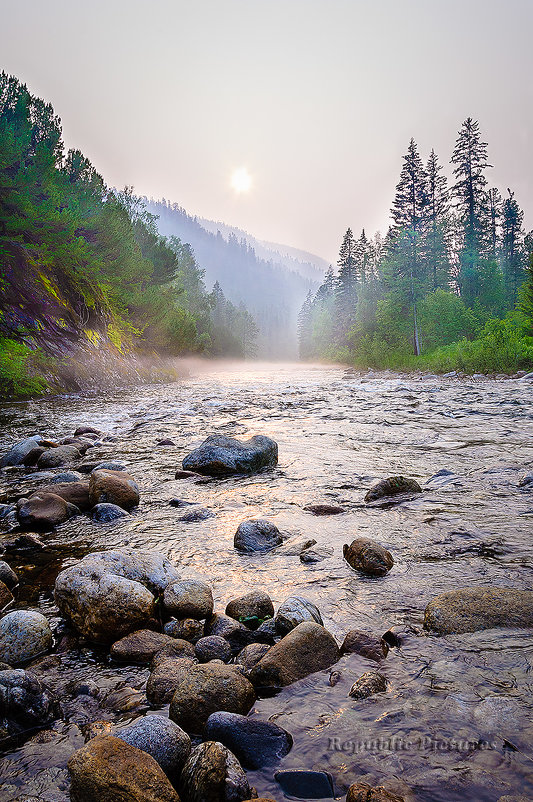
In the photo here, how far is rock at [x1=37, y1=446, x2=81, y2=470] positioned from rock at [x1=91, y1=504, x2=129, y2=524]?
7.77 feet

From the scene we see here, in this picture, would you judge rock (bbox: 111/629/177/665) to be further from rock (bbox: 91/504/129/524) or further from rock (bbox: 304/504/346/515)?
rock (bbox: 304/504/346/515)

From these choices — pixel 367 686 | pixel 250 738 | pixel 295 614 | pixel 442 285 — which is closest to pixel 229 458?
pixel 295 614

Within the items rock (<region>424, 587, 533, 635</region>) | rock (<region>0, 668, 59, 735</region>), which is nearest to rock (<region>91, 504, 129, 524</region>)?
rock (<region>0, 668, 59, 735</region>)

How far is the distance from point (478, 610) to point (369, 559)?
760 mm

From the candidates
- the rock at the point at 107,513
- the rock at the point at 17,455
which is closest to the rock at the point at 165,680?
the rock at the point at 107,513

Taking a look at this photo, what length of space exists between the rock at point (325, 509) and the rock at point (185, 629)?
190 centimetres

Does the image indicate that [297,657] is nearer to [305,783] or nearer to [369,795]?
[305,783]

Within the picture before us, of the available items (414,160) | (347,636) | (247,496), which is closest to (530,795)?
(347,636)

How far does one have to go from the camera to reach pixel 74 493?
14.3ft

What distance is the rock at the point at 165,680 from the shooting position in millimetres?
1790

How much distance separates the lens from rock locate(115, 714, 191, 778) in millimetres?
1424

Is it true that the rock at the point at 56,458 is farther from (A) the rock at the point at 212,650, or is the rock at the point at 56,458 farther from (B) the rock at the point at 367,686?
(B) the rock at the point at 367,686

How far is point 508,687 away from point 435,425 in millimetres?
7121

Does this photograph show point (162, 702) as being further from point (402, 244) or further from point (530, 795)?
point (402, 244)
